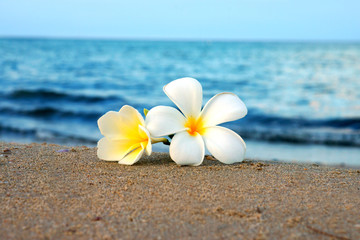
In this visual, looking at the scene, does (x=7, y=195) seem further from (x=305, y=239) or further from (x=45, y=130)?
(x=45, y=130)

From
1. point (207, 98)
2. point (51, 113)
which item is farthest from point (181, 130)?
point (207, 98)

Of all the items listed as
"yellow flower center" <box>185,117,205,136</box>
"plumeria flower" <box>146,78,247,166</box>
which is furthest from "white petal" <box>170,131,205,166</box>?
"yellow flower center" <box>185,117,205,136</box>

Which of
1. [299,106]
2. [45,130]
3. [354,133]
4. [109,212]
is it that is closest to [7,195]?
[109,212]

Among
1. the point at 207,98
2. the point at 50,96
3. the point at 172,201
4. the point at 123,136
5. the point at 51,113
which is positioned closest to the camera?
the point at 172,201

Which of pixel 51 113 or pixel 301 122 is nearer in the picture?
pixel 301 122

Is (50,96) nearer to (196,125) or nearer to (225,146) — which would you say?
(196,125)

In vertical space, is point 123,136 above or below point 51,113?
above
